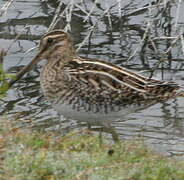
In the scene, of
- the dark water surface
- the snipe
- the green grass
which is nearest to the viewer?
the green grass

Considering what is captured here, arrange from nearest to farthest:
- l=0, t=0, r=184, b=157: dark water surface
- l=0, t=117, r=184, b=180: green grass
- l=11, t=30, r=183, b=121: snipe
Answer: l=0, t=117, r=184, b=180: green grass, l=11, t=30, r=183, b=121: snipe, l=0, t=0, r=184, b=157: dark water surface

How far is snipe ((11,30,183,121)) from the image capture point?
6.45 metres

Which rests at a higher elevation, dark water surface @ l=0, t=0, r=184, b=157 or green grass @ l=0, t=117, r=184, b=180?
green grass @ l=0, t=117, r=184, b=180

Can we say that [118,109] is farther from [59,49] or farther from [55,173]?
[55,173]

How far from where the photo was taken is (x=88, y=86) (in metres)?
6.48

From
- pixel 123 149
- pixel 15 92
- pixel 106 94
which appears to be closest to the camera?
pixel 123 149

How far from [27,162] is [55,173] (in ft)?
0.71

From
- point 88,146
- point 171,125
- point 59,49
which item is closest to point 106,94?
point 59,49

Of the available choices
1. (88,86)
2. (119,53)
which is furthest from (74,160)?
(119,53)

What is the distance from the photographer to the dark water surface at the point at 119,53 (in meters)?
7.74

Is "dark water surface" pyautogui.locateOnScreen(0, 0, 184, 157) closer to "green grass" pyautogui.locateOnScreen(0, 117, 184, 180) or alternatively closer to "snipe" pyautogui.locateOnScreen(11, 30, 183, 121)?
"snipe" pyautogui.locateOnScreen(11, 30, 183, 121)

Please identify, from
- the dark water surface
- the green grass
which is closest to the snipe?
the dark water surface

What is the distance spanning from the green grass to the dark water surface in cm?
106

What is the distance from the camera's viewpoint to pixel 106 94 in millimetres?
6523
